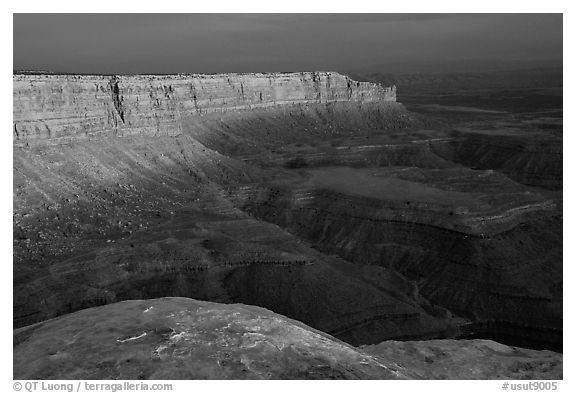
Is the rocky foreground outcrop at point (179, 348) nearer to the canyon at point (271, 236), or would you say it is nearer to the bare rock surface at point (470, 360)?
the canyon at point (271, 236)

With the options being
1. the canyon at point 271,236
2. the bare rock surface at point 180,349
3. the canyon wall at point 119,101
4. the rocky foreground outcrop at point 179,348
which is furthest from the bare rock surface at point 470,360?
the canyon wall at point 119,101

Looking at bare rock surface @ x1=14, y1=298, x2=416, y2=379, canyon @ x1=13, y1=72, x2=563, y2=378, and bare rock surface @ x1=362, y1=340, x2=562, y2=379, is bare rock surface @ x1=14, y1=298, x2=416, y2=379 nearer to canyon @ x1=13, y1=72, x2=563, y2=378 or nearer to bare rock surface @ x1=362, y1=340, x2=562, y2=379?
canyon @ x1=13, y1=72, x2=563, y2=378

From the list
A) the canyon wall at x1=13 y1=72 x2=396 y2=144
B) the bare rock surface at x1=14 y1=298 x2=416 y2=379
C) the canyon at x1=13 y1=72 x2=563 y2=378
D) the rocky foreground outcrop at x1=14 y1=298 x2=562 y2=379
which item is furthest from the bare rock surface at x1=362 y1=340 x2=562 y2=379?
the canyon wall at x1=13 y1=72 x2=396 y2=144

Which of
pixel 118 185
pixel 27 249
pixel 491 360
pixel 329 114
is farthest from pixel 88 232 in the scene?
pixel 329 114

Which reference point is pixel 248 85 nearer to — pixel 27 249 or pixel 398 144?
pixel 398 144

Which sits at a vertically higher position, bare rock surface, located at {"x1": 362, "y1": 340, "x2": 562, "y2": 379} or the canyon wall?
the canyon wall

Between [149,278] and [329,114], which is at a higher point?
[329,114]

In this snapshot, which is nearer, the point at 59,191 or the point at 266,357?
the point at 266,357
